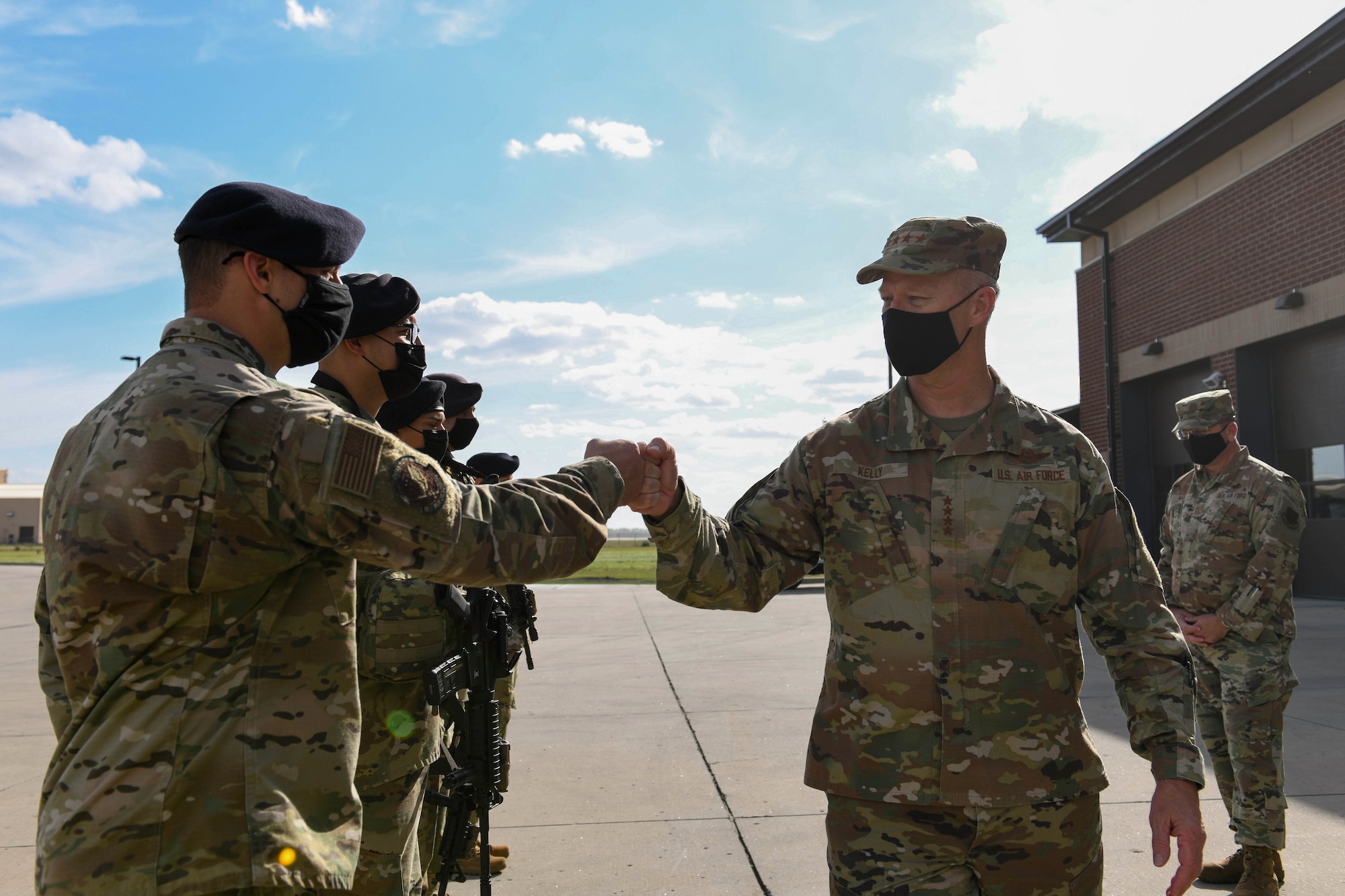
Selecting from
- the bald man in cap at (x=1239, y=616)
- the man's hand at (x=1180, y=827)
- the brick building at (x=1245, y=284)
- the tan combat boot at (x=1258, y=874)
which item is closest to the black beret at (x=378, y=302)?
the man's hand at (x=1180, y=827)

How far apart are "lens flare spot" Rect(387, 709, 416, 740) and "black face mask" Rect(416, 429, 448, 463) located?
137 cm

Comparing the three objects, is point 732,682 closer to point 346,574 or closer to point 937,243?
point 937,243

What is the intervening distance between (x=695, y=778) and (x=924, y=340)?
4.01 metres

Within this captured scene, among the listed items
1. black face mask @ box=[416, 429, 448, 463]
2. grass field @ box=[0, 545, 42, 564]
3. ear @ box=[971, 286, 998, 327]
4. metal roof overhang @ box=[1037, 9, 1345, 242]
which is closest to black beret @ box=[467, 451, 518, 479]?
black face mask @ box=[416, 429, 448, 463]

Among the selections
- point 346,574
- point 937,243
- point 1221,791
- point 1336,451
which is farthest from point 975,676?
point 1336,451

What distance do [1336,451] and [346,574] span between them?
649 inches

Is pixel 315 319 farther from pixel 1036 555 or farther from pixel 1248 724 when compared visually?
pixel 1248 724

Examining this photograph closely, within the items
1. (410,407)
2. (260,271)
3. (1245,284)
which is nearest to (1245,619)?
(410,407)

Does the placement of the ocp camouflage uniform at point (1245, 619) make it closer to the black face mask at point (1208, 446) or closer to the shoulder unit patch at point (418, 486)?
the black face mask at point (1208, 446)

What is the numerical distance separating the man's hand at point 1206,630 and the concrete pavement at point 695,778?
1.02m

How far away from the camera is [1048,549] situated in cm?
260

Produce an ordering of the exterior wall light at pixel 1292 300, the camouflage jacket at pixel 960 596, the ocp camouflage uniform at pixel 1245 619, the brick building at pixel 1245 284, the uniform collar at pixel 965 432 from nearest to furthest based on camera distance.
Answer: the camouflage jacket at pixel 960 596, the uniform collar at pixel 965 432, the ocp camouflage uniform at pixel 1245 619, the brick building at pixel 1245 284, the exterior wall light at pixel 1292 300

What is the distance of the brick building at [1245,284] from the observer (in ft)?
45.9

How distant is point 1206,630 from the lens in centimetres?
479
